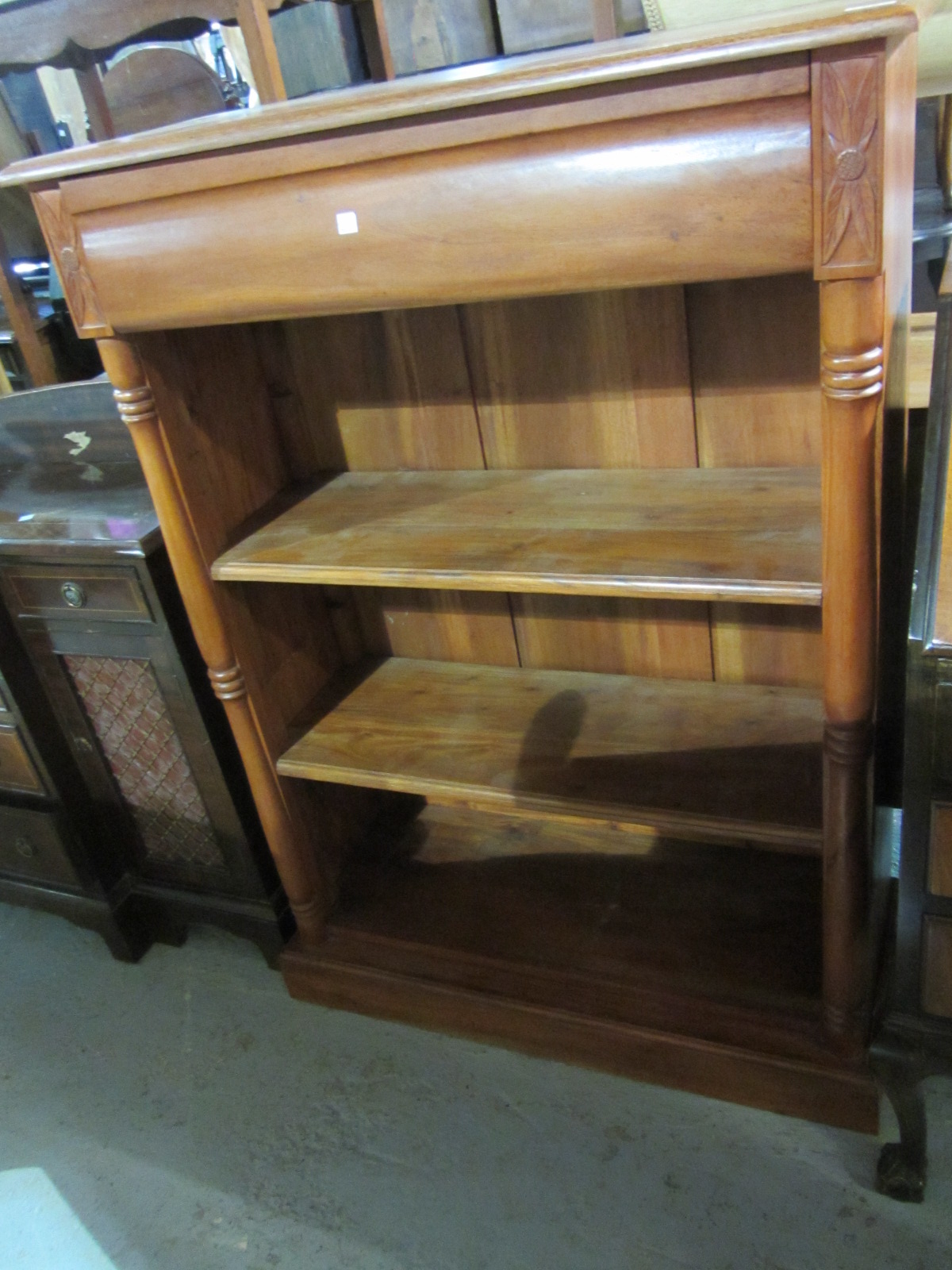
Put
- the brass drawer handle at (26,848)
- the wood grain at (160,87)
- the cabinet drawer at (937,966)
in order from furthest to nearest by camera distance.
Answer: the wood grain at (160,87) < the brass drawer handle at (26,848) < the cabinet drawer at (937,966)

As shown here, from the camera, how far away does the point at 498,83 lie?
87 cm

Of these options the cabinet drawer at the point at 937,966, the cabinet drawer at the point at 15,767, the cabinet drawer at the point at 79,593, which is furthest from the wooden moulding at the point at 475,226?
the cabinet drawer at the point at 15,767

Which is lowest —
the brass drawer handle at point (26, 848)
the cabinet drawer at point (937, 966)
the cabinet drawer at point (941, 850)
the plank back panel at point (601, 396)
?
the brass drawer handle at point (26, 848)

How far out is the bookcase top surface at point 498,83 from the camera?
771 mm

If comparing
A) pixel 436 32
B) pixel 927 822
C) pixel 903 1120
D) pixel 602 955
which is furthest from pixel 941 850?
pixel 436 32

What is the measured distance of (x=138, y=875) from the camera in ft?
5.91

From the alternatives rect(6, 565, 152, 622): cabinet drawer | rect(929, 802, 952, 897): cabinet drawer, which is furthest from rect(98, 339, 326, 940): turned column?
rect(929, 802, 952, 897): cabinet drawer

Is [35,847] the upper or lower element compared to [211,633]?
lower

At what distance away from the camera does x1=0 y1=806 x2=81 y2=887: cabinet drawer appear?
5.68 feet

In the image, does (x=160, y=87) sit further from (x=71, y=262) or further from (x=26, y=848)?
(x=26, y=848)

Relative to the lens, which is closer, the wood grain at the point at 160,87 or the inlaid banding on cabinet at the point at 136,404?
the inlaid banding on cabinet at the point at 136,404

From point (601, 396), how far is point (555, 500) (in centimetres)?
15

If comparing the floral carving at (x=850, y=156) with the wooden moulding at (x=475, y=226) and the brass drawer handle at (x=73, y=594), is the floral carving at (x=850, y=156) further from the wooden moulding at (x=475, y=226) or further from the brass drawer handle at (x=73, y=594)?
the brass drawer handle at (x=73, y=594)

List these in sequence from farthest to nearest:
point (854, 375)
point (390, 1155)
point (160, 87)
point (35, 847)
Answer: point (160, 87)
point (35, 847)
point (390, 1155)
point (854, 375)
